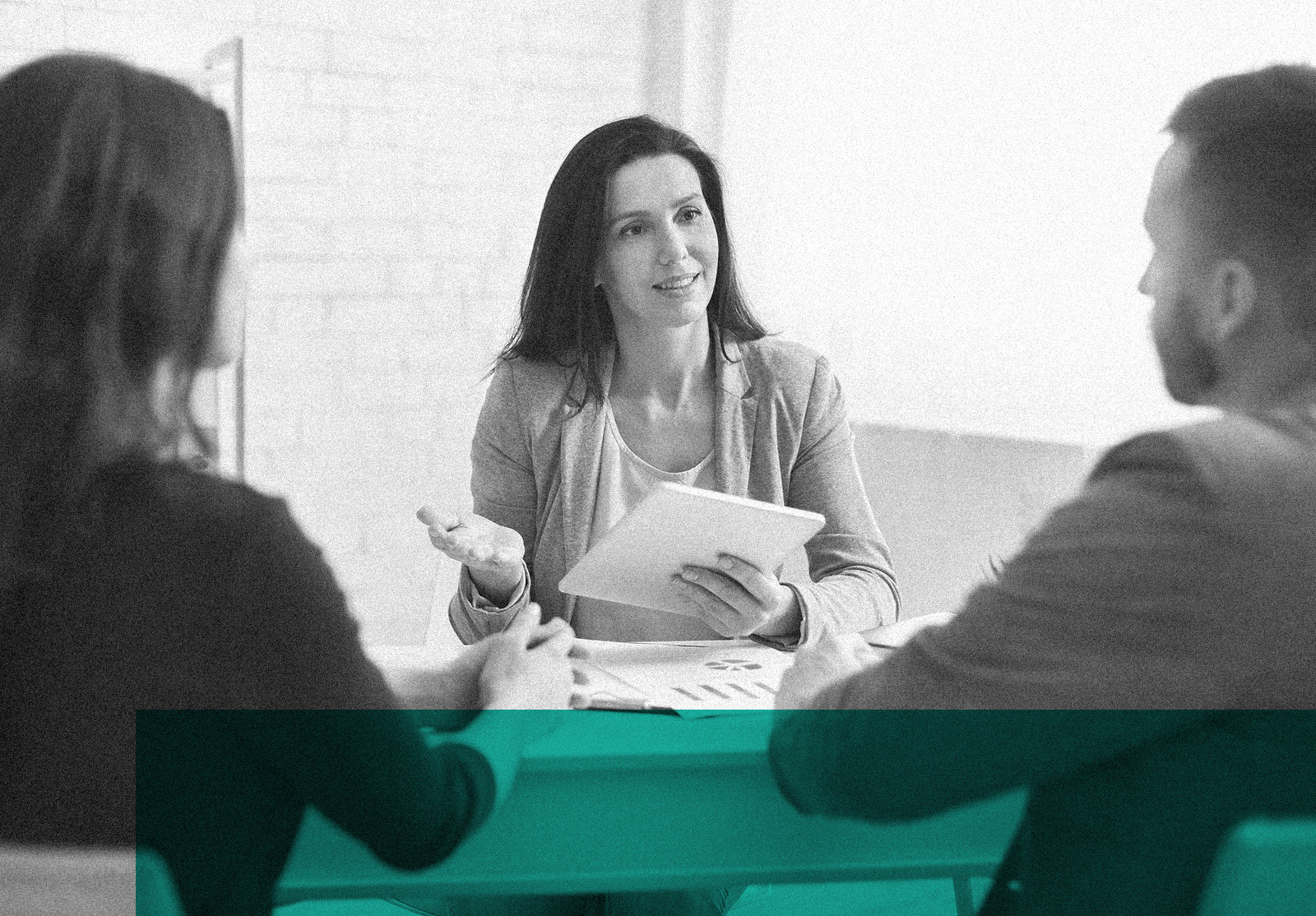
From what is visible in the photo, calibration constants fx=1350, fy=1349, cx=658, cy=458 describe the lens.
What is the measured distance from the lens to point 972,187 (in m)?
2.63

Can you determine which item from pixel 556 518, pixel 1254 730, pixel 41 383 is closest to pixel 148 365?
pixel 41 383

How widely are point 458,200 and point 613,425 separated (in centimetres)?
160

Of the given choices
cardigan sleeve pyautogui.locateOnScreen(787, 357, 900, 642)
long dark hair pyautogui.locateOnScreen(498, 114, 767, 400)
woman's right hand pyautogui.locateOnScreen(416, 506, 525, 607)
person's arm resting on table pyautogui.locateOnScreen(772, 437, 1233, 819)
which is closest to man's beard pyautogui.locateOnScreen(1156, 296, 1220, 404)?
person's arm resting on table pyautogui.locateOnScreen(772, 437, 1233, 819)

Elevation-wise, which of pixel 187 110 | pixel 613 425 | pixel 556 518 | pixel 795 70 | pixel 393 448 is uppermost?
pixel 795 70

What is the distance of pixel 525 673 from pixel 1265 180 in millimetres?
686

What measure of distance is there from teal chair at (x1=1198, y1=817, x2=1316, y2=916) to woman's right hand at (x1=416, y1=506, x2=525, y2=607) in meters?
1.07

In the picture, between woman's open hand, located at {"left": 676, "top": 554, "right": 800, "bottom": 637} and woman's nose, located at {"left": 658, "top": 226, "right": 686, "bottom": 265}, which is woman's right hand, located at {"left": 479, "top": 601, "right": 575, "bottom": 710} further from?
woman's nose, located at {"left": 658, "top": 226, "right": 686, "bottom": 265}

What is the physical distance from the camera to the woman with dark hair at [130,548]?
0.80m

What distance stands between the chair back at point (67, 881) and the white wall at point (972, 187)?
1.64 m

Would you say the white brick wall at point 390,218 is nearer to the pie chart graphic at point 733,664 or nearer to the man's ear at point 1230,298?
the pie chart graphic at point 733,664

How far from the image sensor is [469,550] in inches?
66.9

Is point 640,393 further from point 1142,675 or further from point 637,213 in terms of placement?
point 1142,675

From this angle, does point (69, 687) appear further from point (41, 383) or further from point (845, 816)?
point (845, 816)

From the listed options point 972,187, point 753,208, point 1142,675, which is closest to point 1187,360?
point 1142,675
